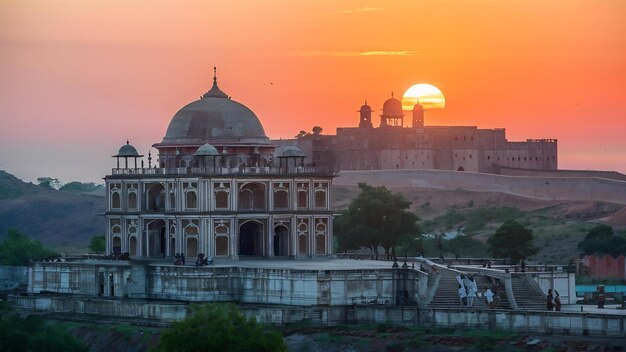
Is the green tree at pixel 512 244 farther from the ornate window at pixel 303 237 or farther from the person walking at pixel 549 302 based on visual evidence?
the person walking at pixel 549 302

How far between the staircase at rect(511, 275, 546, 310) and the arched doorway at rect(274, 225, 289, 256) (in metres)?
16.1

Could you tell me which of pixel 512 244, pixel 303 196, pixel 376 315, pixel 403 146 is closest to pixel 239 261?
pixel 303 196

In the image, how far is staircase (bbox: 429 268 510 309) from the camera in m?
80.2

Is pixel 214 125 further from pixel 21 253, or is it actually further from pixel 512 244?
pixel 21 253

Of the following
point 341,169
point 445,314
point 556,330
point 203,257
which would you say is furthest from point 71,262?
point 341,169

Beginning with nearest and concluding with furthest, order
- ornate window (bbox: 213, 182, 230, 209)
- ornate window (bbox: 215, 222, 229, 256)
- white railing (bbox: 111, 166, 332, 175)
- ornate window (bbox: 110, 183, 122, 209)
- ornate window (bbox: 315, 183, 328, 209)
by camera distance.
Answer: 1. ornate window (bbox: 215, 222, 229, 256)
2. ornate window (bbox: 213, 182, 230, 209)
3. white railing (bbox: 111, 166, 332, 175)
4. ornate window (bbox: 315, 183, 328, 209)
5. ornate window (bbox: 110, 183, 122, 209)

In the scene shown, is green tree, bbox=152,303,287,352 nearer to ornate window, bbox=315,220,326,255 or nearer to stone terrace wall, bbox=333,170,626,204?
ornate window, bbox=315,220,326,255

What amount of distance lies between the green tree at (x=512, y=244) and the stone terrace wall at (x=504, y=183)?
37.9 meters

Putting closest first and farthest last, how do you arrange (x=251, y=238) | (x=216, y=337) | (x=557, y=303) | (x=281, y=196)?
1. (x=216, y=337)
2. (x=557, y=303)
3. (x=281, y=196)
4. (x=251, y=238)

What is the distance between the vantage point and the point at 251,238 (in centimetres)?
9694

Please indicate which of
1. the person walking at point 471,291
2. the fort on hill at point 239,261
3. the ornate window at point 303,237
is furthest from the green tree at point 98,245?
the person walking at point 471,291

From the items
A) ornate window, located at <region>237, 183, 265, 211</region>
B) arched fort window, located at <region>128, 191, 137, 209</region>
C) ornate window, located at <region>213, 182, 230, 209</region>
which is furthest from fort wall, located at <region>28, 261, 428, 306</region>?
ornate window, located at <region>237, 183, 265, 211</region>

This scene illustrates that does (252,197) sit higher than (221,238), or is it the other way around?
(252,197)

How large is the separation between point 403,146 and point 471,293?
85.4 m
